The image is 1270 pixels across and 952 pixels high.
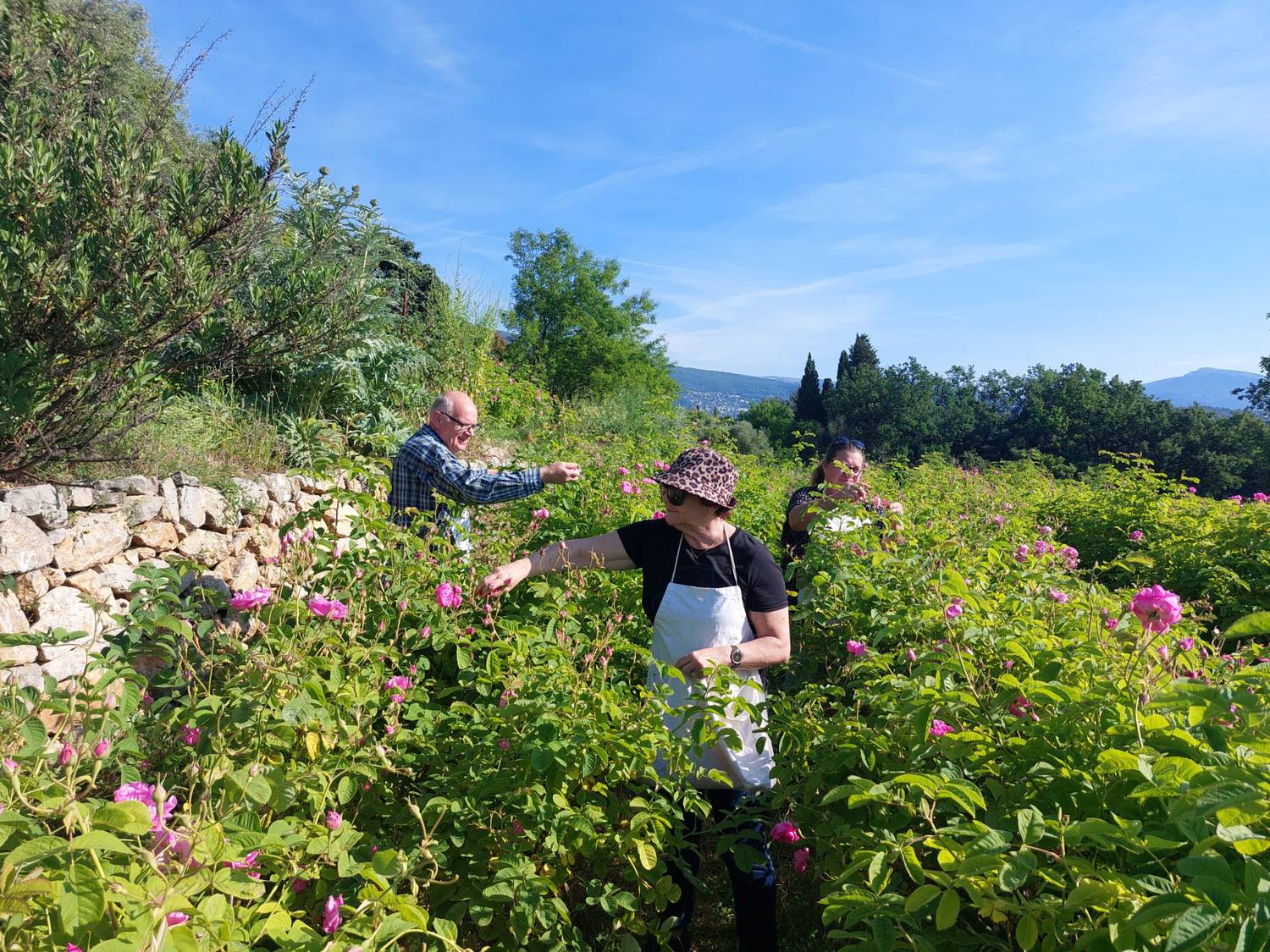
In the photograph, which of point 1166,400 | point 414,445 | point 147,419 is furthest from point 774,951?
point 1166,400

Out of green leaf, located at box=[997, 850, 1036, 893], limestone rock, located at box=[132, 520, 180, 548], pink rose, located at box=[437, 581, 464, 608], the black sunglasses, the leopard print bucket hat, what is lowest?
green leaf, located at box=[997, 850, 1036, 893]

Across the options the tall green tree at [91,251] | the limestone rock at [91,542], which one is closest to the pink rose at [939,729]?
the limestone rock at [91,542]

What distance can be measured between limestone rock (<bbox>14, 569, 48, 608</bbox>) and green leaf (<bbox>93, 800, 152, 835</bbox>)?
281cm

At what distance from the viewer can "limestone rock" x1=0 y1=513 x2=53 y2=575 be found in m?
3.05

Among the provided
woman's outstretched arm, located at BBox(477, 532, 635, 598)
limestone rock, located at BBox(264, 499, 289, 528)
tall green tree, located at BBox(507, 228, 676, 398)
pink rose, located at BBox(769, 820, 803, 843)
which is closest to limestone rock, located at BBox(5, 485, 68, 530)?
limestone rock, located at BBox(264, 499, 289, 528)

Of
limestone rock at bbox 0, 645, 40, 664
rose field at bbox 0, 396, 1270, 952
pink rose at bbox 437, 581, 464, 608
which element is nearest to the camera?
rose field at bbox 0, 396, 1270, 952

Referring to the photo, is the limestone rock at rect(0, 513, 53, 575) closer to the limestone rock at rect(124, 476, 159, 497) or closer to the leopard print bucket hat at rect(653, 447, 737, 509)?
the limestone rock at rect(124, 476, 159, 497)

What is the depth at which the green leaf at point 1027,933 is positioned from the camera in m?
1.11

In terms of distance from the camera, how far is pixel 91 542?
3406 mm

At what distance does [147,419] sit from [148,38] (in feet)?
67.5

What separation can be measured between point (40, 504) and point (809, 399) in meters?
74.0

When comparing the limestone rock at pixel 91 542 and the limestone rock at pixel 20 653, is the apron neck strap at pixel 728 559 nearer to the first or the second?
the limestone rock at pixel 20 653

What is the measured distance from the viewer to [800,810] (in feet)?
6.66

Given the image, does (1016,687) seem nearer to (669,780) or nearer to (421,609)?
(669,780)
